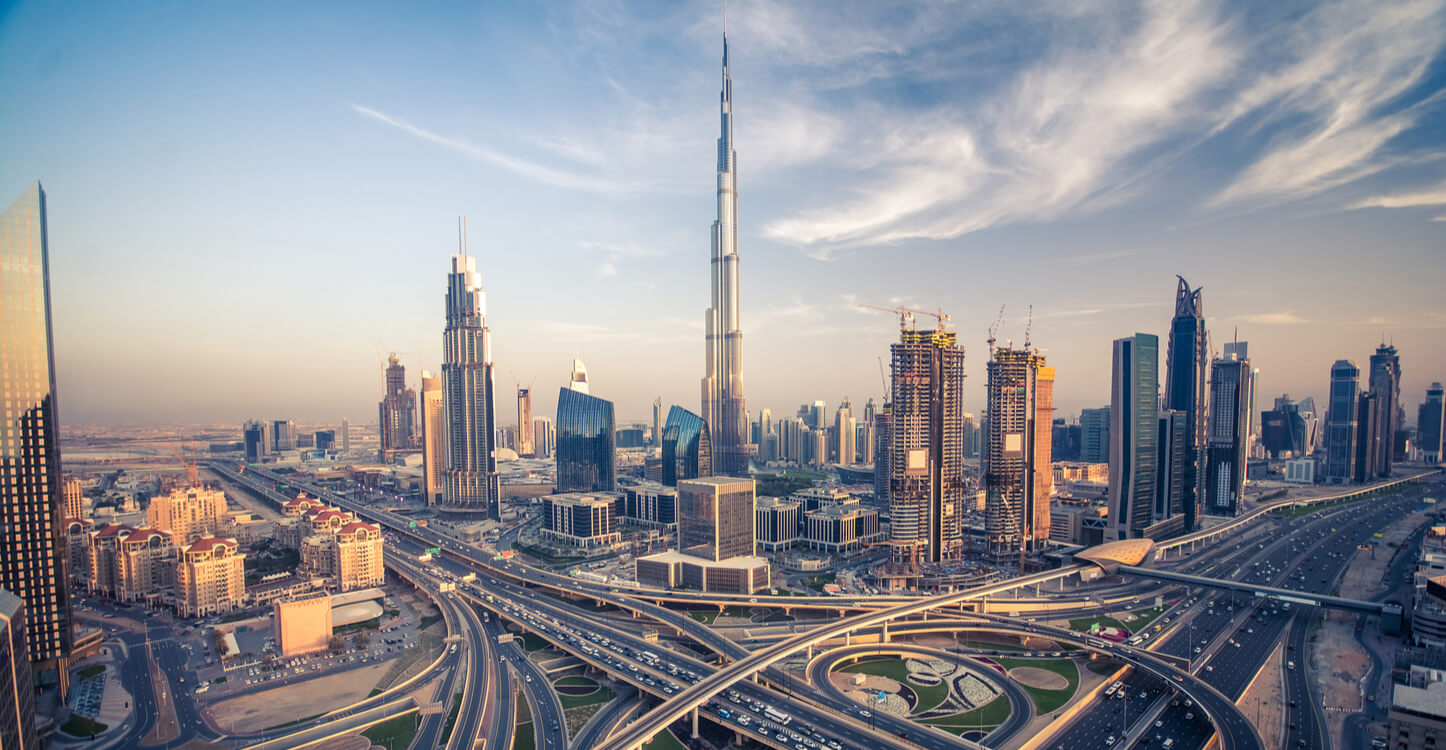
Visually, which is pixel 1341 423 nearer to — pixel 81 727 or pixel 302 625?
pixel 302 625

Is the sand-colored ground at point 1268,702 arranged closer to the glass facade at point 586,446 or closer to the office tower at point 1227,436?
the office tower at point 1227,436

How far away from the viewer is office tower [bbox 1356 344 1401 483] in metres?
87.4

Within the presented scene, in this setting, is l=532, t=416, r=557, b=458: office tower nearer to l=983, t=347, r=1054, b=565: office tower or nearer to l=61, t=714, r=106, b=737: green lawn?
l=983, t=347, r=1054, b=565: office tower

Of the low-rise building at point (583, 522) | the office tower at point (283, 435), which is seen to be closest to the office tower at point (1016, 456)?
the low-rise building at point (583, 522)

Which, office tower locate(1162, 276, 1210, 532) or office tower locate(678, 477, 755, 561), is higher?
office tower locate(1162, 276, 1210, 532)

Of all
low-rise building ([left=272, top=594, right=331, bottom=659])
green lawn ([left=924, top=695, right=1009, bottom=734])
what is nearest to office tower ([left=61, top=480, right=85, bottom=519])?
low-rise building ([left=272, top=594, right=331, bottom=659])

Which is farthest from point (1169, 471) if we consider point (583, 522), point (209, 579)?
point (209, 579)

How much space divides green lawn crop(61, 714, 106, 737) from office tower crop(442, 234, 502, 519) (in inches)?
1945

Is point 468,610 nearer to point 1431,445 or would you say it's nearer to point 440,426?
point 440,426

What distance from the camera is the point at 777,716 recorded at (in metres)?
29.2

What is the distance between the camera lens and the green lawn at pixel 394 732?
91.7ft

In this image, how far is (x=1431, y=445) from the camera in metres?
99.8

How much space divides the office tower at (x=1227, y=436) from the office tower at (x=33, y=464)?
99505 millimetres

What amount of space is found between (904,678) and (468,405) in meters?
59.5
